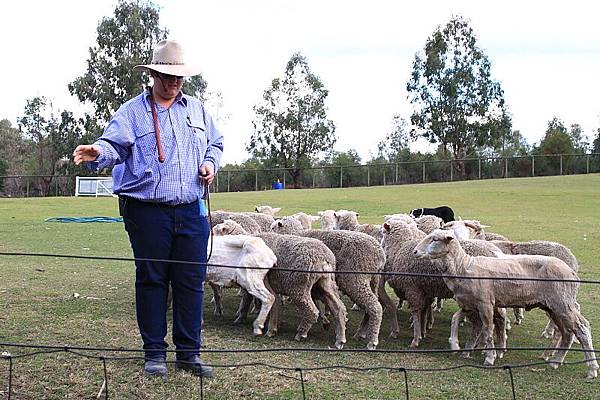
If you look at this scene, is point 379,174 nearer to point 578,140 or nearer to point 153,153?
point 578,140

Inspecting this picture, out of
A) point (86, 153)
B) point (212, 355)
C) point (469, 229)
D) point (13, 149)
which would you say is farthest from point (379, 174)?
point (86, 153)

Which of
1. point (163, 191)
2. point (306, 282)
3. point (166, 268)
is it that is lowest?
point (306, 282)

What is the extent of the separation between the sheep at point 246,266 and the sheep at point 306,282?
0.14 m

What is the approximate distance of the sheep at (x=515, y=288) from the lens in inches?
255

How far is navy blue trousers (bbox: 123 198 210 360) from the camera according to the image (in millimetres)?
5043

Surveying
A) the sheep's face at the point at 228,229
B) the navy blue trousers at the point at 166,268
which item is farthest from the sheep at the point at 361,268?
the navy blue trousers at the point at 166,268

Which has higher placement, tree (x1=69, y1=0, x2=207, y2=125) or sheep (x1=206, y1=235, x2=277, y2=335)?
tree (x1=69, y1=0, x2=207, y2=125)

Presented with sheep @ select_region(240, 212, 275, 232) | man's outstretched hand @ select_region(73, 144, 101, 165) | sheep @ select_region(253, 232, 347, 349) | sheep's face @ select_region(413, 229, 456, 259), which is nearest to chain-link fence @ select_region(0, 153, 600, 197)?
sheep @ select_region(240, 212, 275, 232)

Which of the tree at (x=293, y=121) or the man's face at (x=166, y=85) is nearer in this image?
the man's face at (x=166, y=85)

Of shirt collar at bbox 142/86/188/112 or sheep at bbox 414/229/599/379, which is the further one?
sheep at bbox 414/229/599/379

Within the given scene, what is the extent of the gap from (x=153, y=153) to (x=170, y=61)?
661mm

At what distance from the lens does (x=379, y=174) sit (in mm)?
52000

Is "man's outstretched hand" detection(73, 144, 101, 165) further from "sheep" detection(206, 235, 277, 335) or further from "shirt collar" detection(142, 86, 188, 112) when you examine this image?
"sheep" detection(206, 235, 277, 335)

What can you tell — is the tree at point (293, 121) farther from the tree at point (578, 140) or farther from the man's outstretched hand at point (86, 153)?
the man's outstretched hand at point (86, 153)
